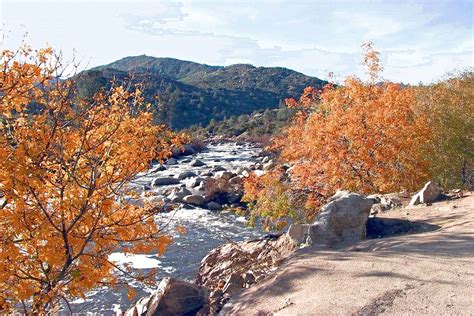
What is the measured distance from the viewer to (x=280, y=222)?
49.3 ft

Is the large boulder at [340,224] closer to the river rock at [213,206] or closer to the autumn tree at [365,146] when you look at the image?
the autumn tree at [365,146]

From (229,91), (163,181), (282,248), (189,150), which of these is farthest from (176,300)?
(229,91)

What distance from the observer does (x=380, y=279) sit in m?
7.50

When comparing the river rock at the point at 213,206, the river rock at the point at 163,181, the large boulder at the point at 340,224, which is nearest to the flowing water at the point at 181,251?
the river rock at the point at 213,206

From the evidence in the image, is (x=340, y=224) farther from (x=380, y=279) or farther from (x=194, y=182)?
(x=194, y=182)

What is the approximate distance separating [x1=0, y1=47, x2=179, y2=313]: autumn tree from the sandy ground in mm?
2493

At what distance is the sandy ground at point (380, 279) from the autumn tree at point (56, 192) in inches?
98.2

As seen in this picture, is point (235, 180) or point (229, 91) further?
point (229, 91)

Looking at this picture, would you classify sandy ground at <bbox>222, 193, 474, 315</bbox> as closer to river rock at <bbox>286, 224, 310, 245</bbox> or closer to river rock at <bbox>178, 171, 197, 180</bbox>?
river rock at <bbox>286, 224, 310, 245</bbox>

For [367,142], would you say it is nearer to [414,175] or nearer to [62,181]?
[414,175]

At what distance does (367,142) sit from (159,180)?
65.7ft

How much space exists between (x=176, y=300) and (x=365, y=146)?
8.01 meters

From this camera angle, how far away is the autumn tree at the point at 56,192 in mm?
6070

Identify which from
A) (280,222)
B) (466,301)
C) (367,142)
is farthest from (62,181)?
(367,142)
